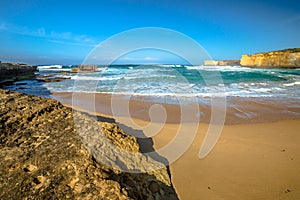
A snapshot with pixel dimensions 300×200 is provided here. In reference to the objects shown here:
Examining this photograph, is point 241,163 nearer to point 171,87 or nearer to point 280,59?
point 171,87

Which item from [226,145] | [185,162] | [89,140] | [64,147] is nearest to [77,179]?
[64,147]

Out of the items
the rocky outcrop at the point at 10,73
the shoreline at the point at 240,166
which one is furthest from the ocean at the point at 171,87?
the shoreline at the point at 240,166

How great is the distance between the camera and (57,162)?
71.0 inches

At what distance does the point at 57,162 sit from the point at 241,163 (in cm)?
300

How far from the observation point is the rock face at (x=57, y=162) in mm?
1538

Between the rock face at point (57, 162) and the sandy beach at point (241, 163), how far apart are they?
66cm

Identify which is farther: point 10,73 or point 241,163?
point 10,73

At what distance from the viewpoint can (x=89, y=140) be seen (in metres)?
2.27

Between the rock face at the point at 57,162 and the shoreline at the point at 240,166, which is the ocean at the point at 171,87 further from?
the rock face at the point at 57,162

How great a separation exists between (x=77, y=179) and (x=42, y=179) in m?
0.31

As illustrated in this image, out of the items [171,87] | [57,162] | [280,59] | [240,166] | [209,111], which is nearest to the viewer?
[57,162]

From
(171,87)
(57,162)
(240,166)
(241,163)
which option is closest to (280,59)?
(171,87)

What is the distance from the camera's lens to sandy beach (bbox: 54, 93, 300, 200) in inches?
103

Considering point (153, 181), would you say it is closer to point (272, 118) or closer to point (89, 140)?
point (89, 140)
